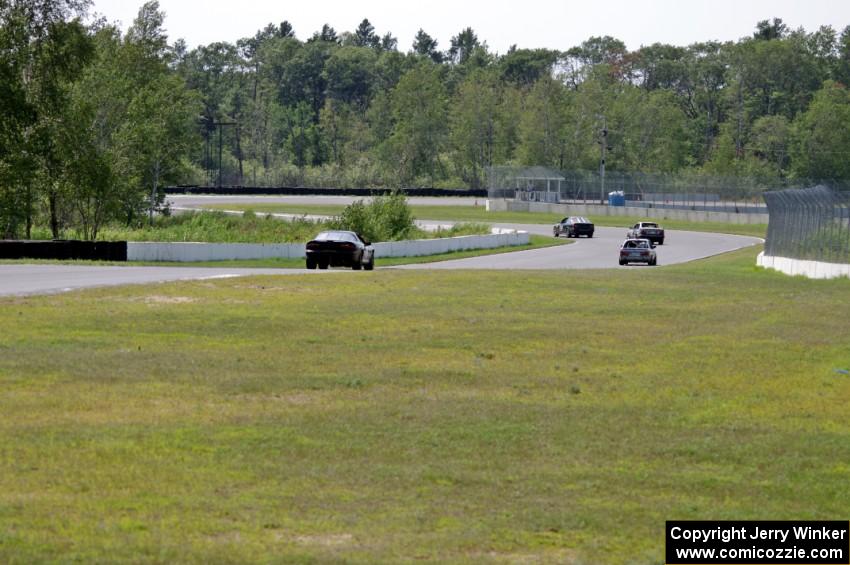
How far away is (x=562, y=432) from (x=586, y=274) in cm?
2702

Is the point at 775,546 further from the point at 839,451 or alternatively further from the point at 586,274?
the point at 586,274

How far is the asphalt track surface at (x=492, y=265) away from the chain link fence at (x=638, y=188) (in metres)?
16.6

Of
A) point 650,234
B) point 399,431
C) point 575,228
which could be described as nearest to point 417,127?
point 575,228

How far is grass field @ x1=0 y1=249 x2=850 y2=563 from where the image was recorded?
8461mm

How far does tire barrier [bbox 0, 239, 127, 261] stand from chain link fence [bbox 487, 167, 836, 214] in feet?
226

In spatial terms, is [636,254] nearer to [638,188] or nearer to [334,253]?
[334,253]

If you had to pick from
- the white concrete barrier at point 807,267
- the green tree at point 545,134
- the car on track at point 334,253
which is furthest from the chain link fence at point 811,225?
the green tree at point 545,134

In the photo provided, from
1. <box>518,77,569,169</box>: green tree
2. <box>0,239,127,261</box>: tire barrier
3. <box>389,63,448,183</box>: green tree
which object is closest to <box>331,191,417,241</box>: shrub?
<box>0,239,127,261</box>: tire barrier

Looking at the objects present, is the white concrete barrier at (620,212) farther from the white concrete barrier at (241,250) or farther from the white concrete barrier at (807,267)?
the white concrete barrier at (807,267)

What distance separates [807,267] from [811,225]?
53.6 inches

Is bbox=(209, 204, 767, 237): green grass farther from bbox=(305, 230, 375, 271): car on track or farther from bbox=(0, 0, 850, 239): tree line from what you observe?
bbox=(305, 230, 375, 271): car on track

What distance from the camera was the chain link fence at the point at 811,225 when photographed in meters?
36.3

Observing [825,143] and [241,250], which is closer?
[241,250]

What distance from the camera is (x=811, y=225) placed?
39.4 meters
